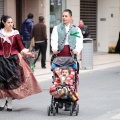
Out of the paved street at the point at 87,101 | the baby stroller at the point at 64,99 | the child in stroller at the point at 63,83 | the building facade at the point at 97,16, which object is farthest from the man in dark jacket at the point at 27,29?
the child in stroller at the point at 63,83

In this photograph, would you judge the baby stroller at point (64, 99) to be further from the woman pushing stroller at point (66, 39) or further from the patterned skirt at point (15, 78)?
the patterned skirt at point (15, 78)

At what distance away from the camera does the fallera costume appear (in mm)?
10688

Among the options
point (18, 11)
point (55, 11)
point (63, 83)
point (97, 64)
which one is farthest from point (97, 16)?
point (63, 83)

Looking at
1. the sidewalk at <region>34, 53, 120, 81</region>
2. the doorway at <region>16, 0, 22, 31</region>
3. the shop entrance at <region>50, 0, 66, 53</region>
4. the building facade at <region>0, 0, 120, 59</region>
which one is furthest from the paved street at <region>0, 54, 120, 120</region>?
the building facade at <region>0, 0, 120, 59</region>

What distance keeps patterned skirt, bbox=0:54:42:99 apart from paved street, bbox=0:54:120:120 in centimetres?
36

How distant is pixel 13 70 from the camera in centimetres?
1075

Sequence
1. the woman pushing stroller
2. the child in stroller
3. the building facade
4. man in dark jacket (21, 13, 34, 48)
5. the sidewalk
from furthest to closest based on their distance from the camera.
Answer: the building facade, man in dark jacket (21, 13, 34, 48), the sidewalk, the woman pushing stroller, the child in stroller

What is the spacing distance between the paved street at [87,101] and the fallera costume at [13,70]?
1.28ft

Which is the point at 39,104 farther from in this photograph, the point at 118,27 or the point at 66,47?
the point at 118,27

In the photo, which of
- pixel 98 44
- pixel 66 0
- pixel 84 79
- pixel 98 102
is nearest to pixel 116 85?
pixel 84 79

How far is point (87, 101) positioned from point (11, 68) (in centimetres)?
225

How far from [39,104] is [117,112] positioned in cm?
187

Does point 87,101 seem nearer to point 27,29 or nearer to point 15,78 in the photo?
point 15,78

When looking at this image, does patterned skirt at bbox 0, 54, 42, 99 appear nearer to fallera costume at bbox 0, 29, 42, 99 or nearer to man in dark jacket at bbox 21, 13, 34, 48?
fallera costume at bbox 0, 29, 42, 99
